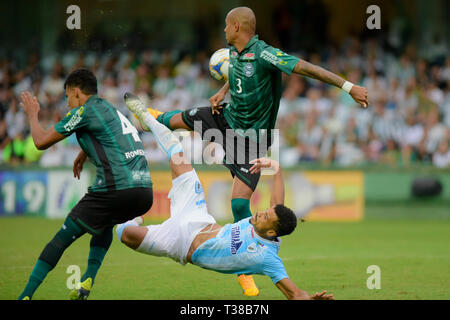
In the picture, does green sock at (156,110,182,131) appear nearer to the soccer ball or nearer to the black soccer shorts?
the black soccer shorts

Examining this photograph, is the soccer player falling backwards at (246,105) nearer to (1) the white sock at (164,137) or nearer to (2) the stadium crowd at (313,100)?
(1) the white sock at (164,137)

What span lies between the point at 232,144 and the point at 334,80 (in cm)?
169

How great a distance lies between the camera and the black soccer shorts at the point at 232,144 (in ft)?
28.1

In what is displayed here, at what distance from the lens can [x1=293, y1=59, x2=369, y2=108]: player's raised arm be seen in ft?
24.3

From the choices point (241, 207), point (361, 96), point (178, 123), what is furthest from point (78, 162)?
point (361, 96)

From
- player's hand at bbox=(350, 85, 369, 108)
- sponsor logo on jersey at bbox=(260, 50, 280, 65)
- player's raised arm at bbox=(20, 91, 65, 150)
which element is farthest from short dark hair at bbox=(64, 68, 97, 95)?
player's hand at bbox=(350, 85, 369, 108)

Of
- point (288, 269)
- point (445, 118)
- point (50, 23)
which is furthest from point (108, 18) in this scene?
point (288, 269)

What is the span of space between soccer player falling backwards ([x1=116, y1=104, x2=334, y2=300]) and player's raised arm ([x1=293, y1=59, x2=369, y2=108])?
1043 millimetres

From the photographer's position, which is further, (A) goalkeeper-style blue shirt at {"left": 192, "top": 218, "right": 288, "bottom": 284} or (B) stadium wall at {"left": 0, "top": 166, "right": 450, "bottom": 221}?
(B) stadium wall at {"left": 0, "top": 166, "right": 450, "bottom": 221}

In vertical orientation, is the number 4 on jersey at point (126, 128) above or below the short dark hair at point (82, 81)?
below

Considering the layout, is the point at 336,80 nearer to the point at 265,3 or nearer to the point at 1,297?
the point at 1,297

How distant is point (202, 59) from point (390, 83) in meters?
5.74

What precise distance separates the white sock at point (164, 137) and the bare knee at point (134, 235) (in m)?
0.92

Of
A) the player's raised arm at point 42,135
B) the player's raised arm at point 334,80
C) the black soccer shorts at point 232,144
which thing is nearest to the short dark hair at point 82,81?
the player's raised arm at point 42,135
